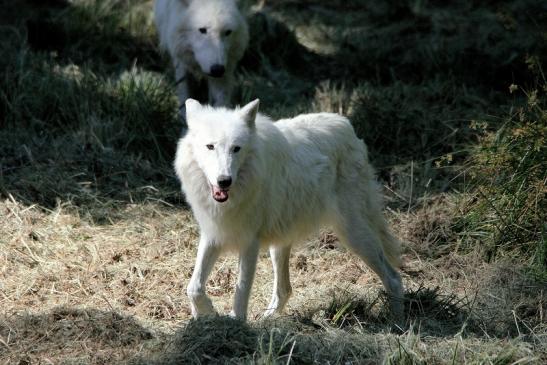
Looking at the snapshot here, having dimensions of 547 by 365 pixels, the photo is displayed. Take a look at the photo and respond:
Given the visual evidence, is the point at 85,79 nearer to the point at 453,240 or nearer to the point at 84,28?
the point at 84,28

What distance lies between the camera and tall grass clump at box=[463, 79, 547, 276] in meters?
6.30

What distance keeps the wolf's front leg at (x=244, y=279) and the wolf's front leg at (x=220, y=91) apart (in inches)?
140

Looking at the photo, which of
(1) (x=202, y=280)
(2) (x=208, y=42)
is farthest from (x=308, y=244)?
(2) (x=208, y=42)

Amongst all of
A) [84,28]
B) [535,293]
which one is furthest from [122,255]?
[84,28]

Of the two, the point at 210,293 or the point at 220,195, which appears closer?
the point at 220,195

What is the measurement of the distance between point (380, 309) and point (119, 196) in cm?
290

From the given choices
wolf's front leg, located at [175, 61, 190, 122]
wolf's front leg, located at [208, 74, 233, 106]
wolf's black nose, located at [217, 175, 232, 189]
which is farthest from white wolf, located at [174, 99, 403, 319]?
wolf's front leg, located at [175, 61, 190, 122]

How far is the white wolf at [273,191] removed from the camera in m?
5.07

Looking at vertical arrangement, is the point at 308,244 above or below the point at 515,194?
below

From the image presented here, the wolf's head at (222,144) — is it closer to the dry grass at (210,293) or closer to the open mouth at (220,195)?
the open mouth at (220,195)

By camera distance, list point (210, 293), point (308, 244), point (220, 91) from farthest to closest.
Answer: point (220, 91)
point (308, 244)
point (210, 293)

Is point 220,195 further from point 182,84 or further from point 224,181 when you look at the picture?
point 182,84

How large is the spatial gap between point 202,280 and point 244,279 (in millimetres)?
263

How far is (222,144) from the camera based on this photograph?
4.95 m
